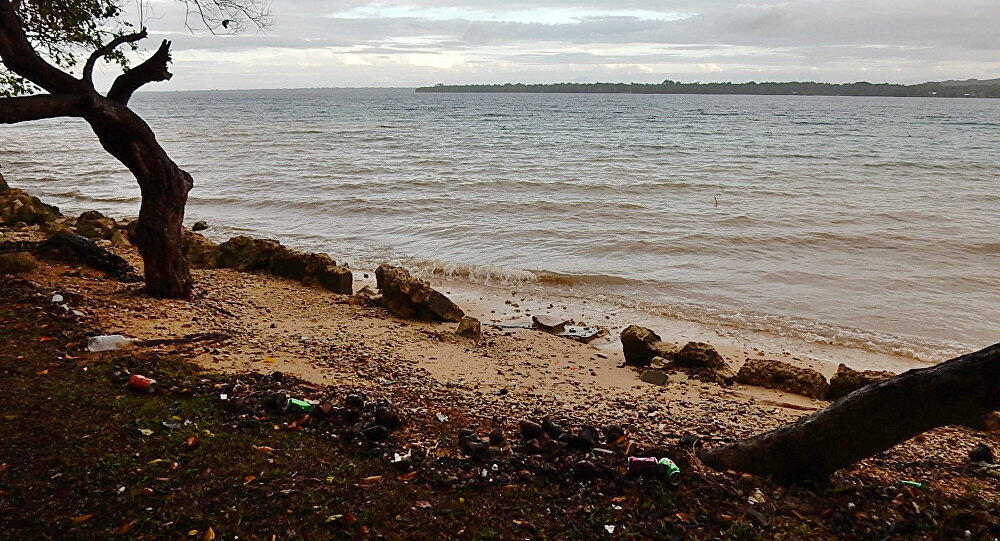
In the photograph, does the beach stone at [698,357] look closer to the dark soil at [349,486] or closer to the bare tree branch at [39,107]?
the dark soil at [349,486]

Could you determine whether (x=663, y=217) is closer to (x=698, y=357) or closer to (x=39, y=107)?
(x=698, y=357)

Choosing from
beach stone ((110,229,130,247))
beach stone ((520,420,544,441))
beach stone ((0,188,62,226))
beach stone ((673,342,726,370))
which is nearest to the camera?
beach stone ((520,420,544,441))

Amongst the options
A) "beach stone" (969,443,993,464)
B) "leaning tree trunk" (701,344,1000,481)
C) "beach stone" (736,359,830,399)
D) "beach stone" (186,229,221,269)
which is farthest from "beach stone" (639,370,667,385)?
"beach stone" (186,229,221,269)

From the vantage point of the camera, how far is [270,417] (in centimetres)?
462

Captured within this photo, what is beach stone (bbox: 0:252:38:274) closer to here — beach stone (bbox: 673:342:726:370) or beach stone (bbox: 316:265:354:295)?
beach stone (bbox: 316:265:354:295)

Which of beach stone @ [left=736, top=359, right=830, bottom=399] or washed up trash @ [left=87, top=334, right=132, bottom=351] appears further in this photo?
beach stone @ [left=736, top=359, right=830, bottom=399]

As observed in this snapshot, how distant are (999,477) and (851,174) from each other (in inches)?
997

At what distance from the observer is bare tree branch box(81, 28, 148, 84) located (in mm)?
6672

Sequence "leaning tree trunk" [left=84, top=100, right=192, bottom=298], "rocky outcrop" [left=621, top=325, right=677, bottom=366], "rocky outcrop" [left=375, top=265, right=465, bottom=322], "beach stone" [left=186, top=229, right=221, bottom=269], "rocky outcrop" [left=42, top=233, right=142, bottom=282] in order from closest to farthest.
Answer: "leaning tree trunk" [left=84, top=100, right=192, bottom=298] < "rocky outcrop" [left=621, top=325, right=677, bottom=366] < "rocky outcrop" [left=42, top=233, right=142, bottom=282] < "rocky outcrop" [left=375, top=265, right=465, bottom=322] < "beach stone" [left=186, top=229, right=221, bottom=269]

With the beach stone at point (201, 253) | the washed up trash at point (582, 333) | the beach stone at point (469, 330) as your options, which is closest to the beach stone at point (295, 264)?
the beach stone at point (201, 253)

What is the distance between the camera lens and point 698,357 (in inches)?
287

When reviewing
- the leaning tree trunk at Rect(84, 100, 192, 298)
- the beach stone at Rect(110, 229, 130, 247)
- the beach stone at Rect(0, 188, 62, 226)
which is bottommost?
the beach stone at Rect(110, 229, 130, 247)

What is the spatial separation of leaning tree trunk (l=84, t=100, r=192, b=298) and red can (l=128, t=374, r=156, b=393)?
2822mm

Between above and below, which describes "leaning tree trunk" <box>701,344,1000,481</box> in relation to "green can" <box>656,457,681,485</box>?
above
